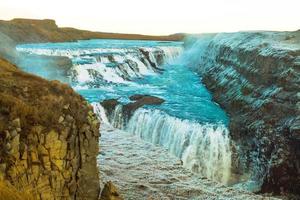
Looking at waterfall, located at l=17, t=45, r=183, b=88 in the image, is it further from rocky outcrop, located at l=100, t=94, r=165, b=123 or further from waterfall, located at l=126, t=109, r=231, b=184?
Answer: waterfall, located at l=126, t=109, r=231, b=184

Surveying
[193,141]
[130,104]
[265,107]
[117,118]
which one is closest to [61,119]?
[193,141]

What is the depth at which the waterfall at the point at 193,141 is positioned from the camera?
19.7 meters

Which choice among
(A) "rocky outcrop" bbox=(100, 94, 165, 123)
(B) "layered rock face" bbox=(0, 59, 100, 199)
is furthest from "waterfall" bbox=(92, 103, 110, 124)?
(B) "layered rock face" bbox=(0, 59, 100, 199)

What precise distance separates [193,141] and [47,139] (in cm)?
1202

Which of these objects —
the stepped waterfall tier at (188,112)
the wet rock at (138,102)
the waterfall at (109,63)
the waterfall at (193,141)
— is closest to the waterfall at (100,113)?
the stepped waterfall tier at (188,112)

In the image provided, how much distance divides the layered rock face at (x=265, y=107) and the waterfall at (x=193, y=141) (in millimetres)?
622

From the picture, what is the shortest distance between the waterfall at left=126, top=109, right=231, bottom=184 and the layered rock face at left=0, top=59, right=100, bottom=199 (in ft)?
31.6

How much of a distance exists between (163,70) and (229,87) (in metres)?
19.8

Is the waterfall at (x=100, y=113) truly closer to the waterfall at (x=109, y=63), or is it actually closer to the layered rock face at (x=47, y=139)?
the waterfall at (x=109, y=63)

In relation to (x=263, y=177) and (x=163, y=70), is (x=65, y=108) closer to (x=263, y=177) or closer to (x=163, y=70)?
(x=263, y=177)

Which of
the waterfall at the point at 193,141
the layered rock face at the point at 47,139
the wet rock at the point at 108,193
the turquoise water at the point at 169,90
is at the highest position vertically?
the layered rock face at the point at 47,139

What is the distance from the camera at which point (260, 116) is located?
2128cm

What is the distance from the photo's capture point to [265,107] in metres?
21.6

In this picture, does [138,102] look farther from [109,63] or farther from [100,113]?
[109,63]
